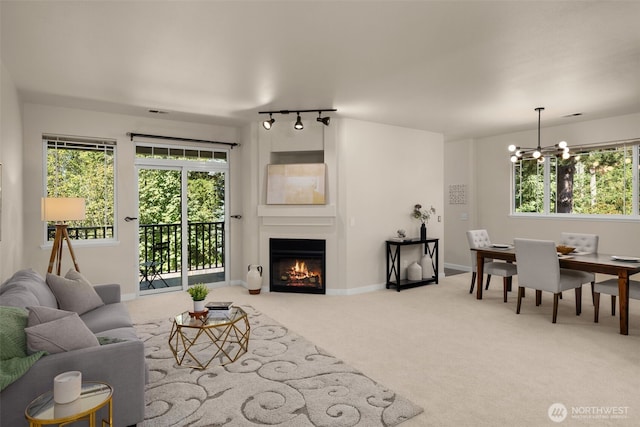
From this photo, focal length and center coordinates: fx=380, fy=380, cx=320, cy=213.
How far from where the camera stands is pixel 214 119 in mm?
5590

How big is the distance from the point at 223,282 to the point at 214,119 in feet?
8.46

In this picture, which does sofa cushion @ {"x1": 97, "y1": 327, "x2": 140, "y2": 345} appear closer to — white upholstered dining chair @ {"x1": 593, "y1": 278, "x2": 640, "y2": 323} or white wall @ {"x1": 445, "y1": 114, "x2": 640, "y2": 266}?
white upholstered dining chair @ {"x1": 593, "y1": 278, "x2": 640, "y2": 323}

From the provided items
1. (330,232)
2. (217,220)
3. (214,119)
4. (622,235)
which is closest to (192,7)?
(214,119)

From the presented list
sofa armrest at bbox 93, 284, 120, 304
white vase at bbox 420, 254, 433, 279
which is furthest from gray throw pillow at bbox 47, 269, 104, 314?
white vase at bbox 420, 254, 433, 279

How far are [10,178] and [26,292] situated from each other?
184 cm

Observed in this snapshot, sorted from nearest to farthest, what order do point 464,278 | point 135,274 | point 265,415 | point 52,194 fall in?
point 265,415 → point 52,194 → point 135,274 → point 464,278

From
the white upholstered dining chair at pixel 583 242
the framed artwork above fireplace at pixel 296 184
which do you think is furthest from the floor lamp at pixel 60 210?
the white upholstered dining chair at pixel 583 242

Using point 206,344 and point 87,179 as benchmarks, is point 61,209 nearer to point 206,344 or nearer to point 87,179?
point 87,179

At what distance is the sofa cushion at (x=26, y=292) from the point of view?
2463 millimetres

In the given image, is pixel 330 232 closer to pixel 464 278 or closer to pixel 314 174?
pixel 314 174

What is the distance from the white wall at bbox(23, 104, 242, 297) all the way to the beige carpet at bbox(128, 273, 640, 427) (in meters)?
0.70

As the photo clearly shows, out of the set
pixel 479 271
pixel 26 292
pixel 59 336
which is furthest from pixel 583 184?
pixel 26 292

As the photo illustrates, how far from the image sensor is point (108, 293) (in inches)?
141

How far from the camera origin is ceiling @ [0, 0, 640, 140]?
2.50 metres
